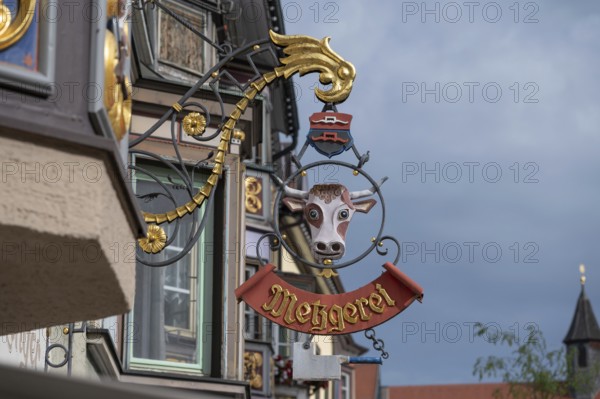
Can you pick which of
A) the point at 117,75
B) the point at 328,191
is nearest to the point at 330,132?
the point at 328,191

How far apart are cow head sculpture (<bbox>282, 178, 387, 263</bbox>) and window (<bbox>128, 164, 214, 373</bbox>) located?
4.75 m

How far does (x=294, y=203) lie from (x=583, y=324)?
12185cm

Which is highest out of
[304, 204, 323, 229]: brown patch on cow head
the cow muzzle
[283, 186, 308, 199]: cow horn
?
[283, 186, 308, 199]: cow horn

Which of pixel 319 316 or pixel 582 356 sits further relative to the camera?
pixel 582 356

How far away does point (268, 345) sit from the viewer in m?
26.3

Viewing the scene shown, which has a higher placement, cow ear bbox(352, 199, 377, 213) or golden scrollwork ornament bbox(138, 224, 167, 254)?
cow ear bbox(352, 199, 377, 213)

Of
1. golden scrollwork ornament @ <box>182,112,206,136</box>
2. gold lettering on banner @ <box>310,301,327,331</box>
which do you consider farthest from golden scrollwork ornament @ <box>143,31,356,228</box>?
gold lettering on banner @ <box>310,301,327,331</box>

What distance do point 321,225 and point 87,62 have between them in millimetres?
5125

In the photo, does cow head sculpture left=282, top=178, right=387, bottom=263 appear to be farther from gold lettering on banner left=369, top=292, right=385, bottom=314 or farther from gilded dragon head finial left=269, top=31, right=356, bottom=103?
gilded dragon head finial left=269, top=31, right=356, bottom=103

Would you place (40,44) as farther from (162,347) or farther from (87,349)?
(162,347)

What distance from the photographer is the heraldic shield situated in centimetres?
1087

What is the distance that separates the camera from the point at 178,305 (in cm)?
1647

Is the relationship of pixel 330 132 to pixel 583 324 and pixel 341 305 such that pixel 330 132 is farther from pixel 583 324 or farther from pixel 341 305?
pixel 583 324

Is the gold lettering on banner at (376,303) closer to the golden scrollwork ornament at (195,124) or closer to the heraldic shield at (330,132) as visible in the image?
the heraldic shield at (330,132)
